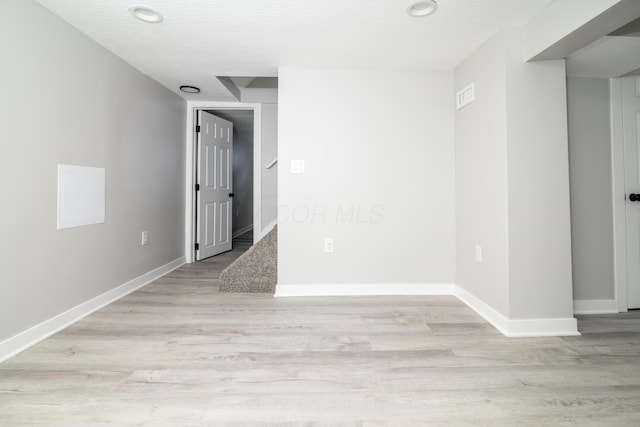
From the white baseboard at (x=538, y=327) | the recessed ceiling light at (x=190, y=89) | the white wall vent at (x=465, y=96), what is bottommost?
the white baseboard at (x=538, y=327)

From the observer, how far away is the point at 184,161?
12.2ft

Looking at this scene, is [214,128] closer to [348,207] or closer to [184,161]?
[184,161]

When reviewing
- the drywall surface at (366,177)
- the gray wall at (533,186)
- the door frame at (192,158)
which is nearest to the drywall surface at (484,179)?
the gray wall at (533,186)

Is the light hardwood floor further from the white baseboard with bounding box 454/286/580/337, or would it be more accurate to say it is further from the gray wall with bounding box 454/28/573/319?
the gray wall with bounding box 454/28/573/319

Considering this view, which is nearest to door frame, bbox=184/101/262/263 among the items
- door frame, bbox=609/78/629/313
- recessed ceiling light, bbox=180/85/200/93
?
recessed ceiling light, bbox=180/85/200/93

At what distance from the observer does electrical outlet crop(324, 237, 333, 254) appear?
2.62 m

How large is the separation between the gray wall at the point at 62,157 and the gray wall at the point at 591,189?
11.6 feet

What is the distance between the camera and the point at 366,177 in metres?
2.63

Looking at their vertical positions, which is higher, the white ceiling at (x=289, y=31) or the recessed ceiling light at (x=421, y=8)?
the white ceiling at (x=289, y=31)

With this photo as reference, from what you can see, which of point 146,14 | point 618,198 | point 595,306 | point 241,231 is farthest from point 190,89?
point 595,306

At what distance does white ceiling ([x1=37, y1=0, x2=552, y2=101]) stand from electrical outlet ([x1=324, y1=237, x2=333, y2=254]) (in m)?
1.49

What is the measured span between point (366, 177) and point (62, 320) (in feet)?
7.89

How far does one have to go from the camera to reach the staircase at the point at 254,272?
2721mm

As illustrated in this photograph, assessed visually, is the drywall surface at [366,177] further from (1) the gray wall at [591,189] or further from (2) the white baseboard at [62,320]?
(2) the white baseboard at [62,320]
